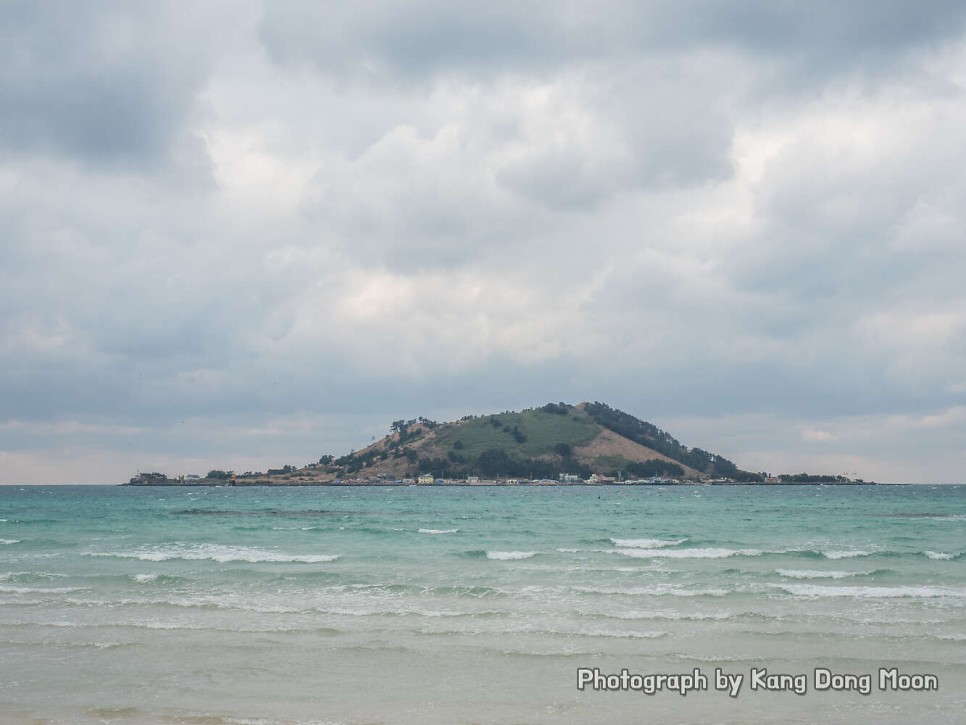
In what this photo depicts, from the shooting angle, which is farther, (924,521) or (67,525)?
(924,521)

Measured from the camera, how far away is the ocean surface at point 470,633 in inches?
610

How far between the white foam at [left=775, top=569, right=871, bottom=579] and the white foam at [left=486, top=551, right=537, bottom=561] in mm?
11899

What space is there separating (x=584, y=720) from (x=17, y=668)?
13595 millimetres

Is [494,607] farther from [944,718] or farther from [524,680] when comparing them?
[944,718]

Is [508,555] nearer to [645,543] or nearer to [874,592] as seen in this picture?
[645,543]

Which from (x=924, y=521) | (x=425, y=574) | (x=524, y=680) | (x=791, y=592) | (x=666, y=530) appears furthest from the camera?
(x=924, y=521)

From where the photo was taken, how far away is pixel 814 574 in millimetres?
31188

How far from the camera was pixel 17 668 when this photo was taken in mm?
18125

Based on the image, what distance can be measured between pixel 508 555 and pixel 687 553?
9561mm

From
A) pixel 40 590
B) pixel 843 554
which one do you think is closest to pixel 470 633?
pixel 40 590

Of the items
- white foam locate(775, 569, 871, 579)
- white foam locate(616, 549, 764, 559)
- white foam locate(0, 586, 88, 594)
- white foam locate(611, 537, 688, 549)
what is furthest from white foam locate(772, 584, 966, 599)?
white foam locate(0, 586, 88, 594)

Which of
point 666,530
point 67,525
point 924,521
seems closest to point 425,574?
point 666,530

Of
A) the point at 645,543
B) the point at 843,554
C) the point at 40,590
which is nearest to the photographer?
the point at 40,590

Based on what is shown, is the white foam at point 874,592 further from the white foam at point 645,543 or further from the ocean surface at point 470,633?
the white foam at point 645,543
